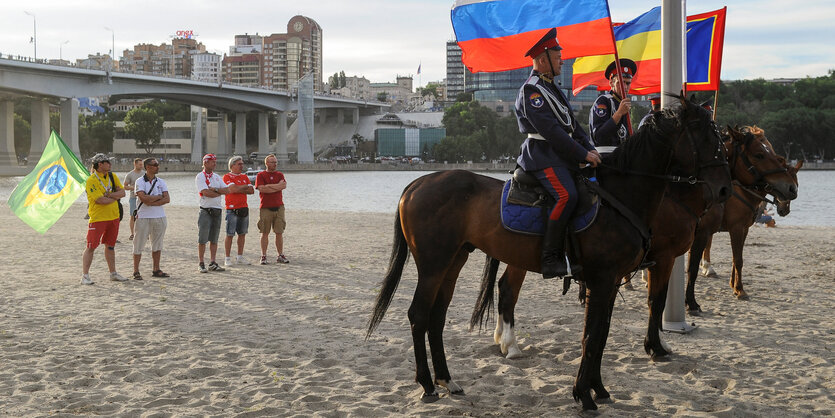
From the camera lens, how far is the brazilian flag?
13.7m

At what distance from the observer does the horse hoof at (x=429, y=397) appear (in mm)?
6270

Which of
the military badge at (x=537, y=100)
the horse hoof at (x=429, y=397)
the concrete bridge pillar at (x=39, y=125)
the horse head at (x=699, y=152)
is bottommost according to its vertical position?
the horse hoof at (x=429, y=397)

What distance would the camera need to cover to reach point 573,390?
614 centimetres

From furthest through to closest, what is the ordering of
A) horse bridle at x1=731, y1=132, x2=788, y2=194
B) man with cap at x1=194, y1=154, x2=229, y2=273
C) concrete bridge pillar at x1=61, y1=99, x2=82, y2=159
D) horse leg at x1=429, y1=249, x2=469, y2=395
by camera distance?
1. concrete bridge pillar at x1=61, y1=99, x2=82, y2=159
2. man with cap at x1=194, y1=154, x2=229, y2=273
3. horse bridle at x1=731, y1=132, x2=788, y2=194
4. horse leg at x1=429, y1=249, x2=469, y2=395

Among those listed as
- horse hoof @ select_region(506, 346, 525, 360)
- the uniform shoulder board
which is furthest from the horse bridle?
the uniform shoulder board

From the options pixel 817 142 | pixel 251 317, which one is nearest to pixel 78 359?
pixel 251 317

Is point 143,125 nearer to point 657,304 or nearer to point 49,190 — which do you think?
point 49,190

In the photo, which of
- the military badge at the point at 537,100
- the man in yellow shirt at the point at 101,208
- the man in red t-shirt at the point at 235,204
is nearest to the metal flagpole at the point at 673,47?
the military badge at the point at 537,100

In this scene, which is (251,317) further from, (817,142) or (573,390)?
(817,142)

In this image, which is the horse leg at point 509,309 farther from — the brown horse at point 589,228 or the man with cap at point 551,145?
the man with cap at point 551,145

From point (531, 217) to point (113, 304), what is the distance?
7120mm

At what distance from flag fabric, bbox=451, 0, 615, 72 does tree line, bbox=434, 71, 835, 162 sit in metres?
105

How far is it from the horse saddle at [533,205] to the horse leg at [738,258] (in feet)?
17.2

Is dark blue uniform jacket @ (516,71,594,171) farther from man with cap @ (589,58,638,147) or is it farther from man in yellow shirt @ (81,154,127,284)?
man in yellow shirt @ (81,154,127,284)
